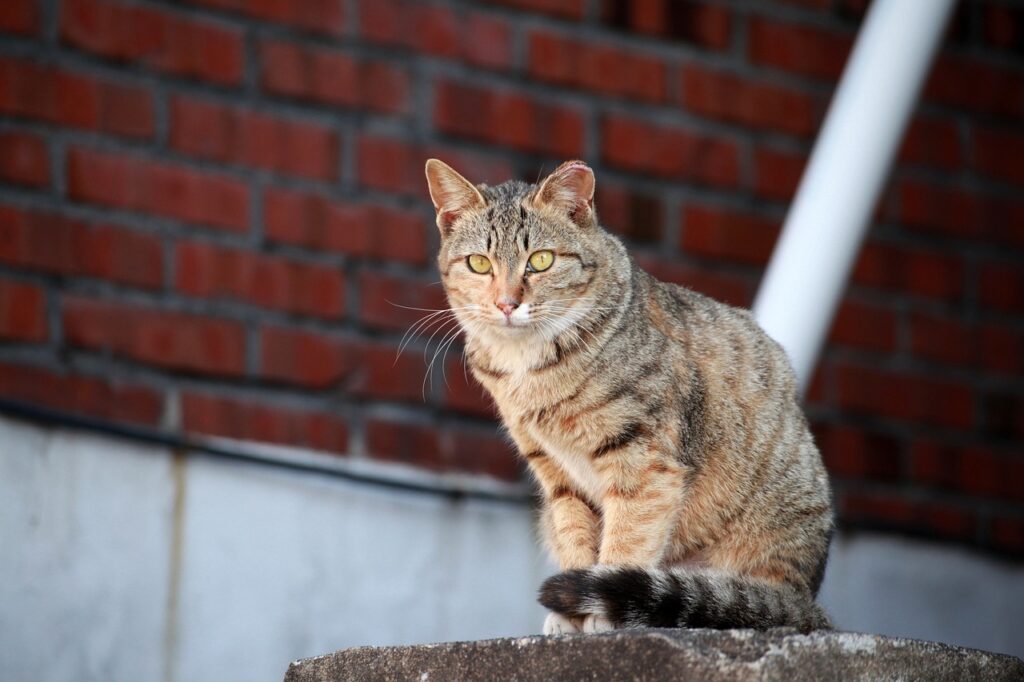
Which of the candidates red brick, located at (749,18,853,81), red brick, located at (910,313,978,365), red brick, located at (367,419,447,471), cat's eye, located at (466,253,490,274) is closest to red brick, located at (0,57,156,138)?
red brick, located at (367,419,447,471)

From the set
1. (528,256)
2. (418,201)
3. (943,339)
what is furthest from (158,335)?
(943,339)

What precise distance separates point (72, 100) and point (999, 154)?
2754 mm

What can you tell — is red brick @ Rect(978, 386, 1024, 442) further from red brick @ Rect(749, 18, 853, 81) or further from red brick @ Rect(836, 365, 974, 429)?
red brick @ Rect(749, 18, 853, 81)

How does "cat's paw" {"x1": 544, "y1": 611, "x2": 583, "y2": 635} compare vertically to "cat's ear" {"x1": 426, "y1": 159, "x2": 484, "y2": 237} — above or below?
below

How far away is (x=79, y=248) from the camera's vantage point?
3352 millimetres

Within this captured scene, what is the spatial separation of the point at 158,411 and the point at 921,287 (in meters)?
2.27

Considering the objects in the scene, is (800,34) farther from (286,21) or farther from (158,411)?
(158,411)

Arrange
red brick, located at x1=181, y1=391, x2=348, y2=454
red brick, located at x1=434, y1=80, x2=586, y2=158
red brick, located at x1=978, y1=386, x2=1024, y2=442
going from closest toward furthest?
red brick, located at x1=181, y1=391, x2=348, y2=454 < red brick, located at x1=434, y1=80, x2=586, y2=158 < red brick, located at x1=978, y1=386, x2=1024, y2=442

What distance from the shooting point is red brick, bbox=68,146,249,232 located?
337 cm

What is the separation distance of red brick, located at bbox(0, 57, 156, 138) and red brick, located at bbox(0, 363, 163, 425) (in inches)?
22.6

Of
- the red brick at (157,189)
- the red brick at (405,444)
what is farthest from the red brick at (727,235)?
the red brick at (157,189)

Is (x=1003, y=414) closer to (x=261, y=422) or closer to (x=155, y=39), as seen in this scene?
(x=261, y=422)

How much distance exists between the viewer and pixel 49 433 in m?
3.24

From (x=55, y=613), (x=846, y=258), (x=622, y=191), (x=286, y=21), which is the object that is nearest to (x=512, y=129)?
(x=622, y=191)
